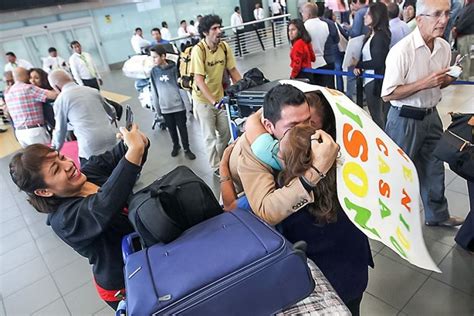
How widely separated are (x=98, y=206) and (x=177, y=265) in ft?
1.70

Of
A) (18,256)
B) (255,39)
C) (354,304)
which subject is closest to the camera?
(354,304)

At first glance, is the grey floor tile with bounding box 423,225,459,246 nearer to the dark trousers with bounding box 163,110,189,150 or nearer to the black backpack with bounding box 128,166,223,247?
the black backpack with bounding box 128,166,223,247

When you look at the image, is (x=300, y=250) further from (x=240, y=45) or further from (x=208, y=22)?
(x=240, y=45)

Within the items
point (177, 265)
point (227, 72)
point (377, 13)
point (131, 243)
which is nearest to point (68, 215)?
point (131, 243)

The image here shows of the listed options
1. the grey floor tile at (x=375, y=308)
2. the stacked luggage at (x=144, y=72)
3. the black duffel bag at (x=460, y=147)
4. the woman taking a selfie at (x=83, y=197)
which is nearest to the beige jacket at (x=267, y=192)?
the woman taking a selfie at (x=83, y=197)

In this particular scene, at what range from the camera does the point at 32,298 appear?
102 inches

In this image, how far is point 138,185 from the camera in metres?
4.02

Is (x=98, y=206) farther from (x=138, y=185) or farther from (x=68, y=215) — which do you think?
(x=138, y=185)

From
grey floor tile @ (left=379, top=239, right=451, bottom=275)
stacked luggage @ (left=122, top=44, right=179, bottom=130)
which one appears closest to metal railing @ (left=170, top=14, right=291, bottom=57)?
stacked luggage @ (left=122, top=44, right=179, bottom=130)

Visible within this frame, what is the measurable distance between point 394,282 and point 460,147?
1.01 metres

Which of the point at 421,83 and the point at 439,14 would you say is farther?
the point at 421,83

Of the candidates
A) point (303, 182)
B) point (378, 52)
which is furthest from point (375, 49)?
point (303, 182)

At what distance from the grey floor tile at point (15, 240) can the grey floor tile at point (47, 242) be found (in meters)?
0.14

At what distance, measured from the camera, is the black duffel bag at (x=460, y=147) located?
1597 millimetres
